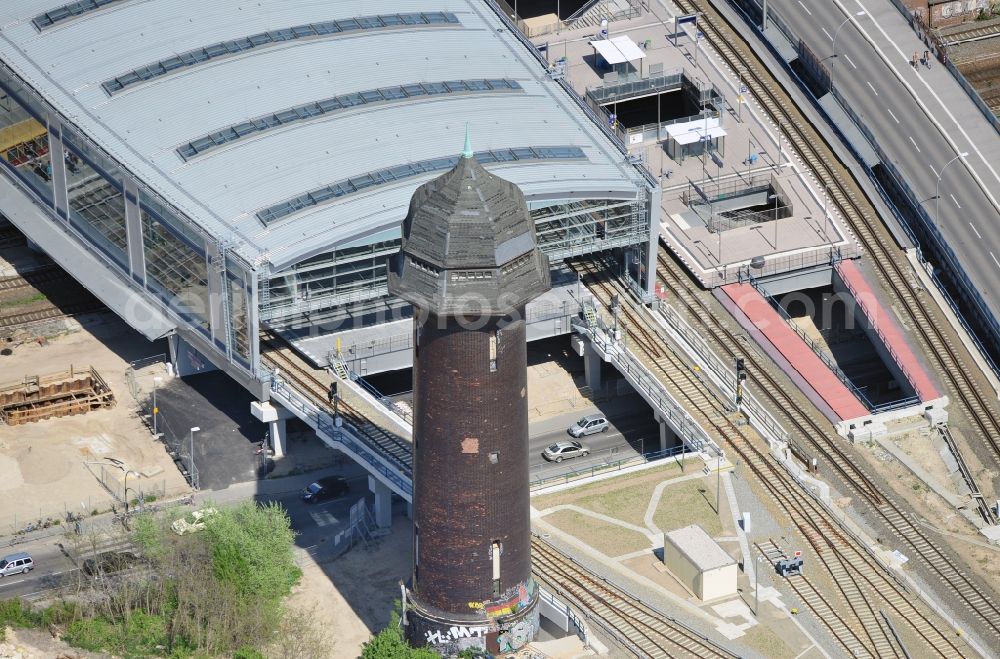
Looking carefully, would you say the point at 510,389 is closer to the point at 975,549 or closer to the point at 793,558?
the point at 793,558

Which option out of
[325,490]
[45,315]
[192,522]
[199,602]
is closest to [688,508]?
[325,490]

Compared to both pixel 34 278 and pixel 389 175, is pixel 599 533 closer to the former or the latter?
pixel 389 175

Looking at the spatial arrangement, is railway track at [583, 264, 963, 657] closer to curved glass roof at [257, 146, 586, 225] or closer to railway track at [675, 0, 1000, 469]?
curved glass roof at [257, 146, 586, 225]

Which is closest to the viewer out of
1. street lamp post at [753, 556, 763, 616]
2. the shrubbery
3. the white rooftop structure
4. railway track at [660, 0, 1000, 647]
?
street lamp post at [753, 556, 763, 616]

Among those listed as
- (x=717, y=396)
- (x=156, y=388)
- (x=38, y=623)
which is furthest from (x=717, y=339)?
(x=38, y=623)

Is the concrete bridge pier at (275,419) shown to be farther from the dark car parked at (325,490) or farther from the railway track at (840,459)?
the railway track at (840,459)

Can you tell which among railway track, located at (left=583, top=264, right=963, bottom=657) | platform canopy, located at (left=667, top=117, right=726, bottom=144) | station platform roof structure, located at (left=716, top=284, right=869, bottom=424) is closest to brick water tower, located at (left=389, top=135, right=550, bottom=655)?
railway track, located at (left=583, top=264, right=963, bottom=657)

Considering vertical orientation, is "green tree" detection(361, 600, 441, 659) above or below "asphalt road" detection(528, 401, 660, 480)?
below
